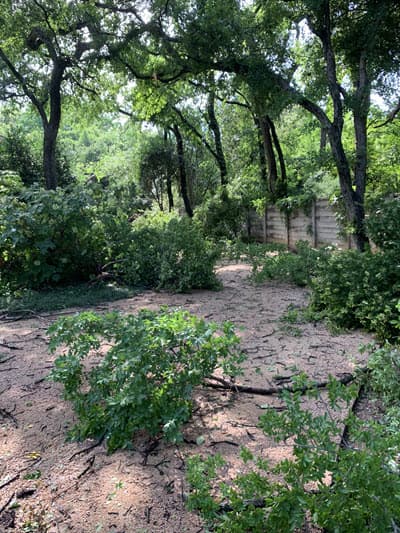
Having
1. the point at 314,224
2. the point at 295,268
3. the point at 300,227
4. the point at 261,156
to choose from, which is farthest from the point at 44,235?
the point at 261,156

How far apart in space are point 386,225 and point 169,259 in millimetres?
3242

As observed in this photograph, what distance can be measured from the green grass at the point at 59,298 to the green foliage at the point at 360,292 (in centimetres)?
289

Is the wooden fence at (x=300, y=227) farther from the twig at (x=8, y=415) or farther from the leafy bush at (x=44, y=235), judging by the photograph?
the twig at (x=8, y=415)

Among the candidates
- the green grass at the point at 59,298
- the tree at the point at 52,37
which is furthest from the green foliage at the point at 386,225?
the tree at the point at 52,37

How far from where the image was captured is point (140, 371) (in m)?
2.05

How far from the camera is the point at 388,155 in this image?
962 centimetres

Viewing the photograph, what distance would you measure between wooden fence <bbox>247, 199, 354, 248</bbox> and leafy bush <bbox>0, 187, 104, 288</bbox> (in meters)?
5.02

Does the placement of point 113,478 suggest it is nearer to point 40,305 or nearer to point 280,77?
point 40,305

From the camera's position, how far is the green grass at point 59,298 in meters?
5.27

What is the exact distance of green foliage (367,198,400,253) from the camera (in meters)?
4.47

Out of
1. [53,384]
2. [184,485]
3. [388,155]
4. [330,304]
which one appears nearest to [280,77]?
[388,155]

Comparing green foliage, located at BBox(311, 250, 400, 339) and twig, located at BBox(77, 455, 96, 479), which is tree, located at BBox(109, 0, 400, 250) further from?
twig, located at BBox(77, 455, 96, 479)

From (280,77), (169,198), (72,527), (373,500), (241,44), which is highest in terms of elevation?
(241,44)

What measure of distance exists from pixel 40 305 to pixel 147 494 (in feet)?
13.0
